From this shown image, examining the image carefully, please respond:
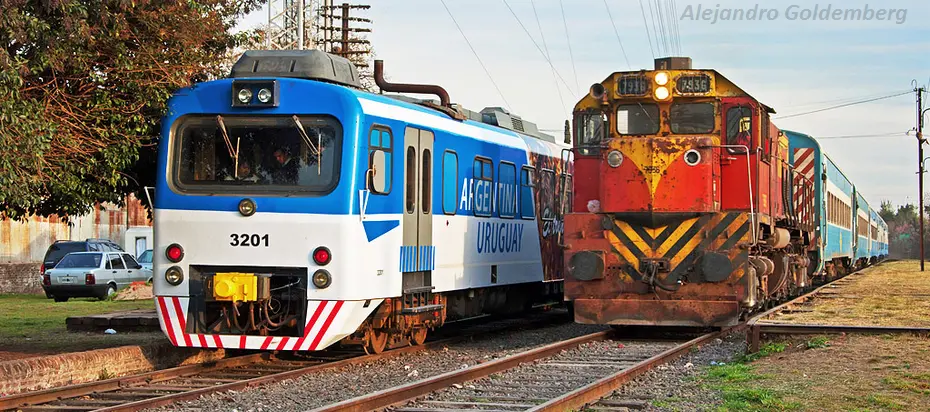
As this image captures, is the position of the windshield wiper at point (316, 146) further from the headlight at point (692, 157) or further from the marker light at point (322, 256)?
the headlight at point (692, 157)

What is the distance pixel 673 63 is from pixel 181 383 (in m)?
8.00

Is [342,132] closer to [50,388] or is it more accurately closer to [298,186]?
[298,186]

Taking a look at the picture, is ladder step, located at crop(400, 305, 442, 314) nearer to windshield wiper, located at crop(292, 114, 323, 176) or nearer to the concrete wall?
windshield wiper, located at crop(292, 114, 323, 176)

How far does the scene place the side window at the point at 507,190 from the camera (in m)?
16.6

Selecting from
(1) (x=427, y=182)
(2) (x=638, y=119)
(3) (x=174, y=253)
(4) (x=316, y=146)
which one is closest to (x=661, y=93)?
(2) (x=638, y=119)

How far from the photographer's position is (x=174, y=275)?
38.9 ft

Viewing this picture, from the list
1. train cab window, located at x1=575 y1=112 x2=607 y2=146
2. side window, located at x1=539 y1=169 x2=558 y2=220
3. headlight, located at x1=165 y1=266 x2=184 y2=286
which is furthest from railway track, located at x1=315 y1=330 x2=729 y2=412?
side window, located at x1=539 y1=169 x2=558 y2=220

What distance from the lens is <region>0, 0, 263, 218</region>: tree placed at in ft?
34.4

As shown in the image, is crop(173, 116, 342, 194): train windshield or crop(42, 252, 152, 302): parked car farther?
crop(42, 252, 152, 302): parked car

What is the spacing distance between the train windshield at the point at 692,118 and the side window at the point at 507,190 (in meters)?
2.89

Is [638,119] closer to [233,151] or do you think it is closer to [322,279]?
[322,279]

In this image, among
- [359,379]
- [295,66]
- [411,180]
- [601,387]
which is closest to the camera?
[601,387]

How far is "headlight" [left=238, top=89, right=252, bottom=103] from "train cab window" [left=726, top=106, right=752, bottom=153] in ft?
21.2

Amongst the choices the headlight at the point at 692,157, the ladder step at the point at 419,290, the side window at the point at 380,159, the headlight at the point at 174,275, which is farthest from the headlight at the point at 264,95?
the headlight at the point at 692,157
